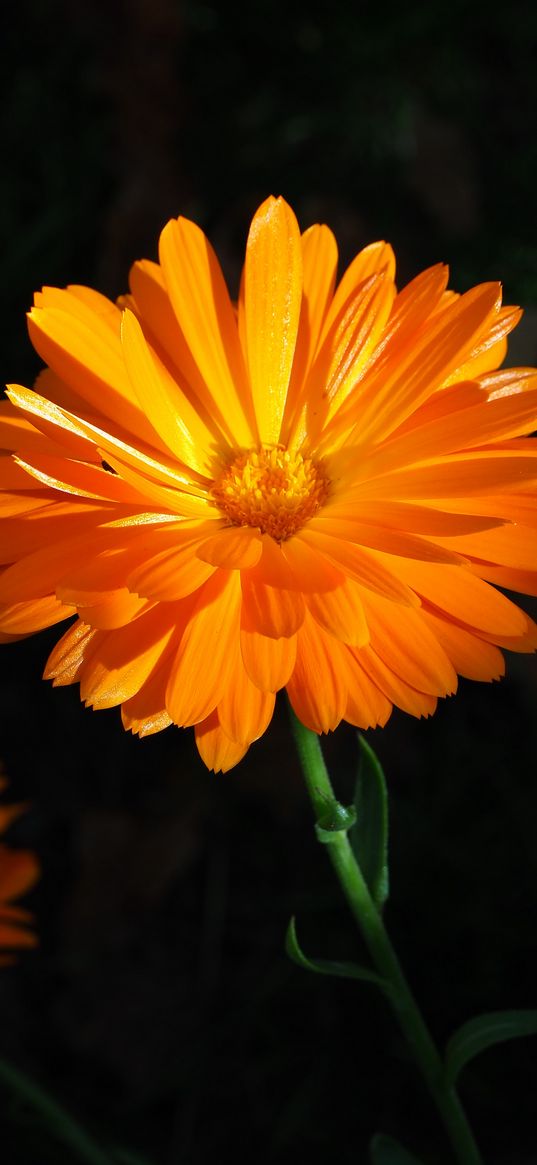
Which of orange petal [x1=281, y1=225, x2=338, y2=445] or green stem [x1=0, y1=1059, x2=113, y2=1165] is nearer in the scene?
orange petal [x1=281, y1=225, x2=338, y2=445]

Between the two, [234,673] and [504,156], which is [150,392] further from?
[504,156]

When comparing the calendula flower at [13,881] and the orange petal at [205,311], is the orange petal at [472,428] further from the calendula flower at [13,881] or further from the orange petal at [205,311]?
the calendula flower at [13,881]

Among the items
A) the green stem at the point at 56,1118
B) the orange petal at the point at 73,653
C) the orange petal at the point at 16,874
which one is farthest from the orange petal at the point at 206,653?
the orange petal at the point at 16,874

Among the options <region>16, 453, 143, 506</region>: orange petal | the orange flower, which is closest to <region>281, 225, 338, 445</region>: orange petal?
the orange flower

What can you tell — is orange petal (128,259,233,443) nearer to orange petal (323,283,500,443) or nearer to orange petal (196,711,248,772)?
orange petal (323,283,500,443)

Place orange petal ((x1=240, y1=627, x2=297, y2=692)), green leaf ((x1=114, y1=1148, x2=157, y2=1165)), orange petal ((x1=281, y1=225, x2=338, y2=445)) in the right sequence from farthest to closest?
green leaf ((x1=114, y1=1148, x2=157, y2=1165)) → orange petal ((x1=281, y1=225, x2=338, y2=445)) → orange petal ((x1=240, y1=627, x2=297, y2=692))

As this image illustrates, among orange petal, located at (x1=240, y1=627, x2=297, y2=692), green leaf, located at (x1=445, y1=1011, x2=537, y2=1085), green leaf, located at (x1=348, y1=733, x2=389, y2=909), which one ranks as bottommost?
green leaf, located at (x1=445, y1=1011, x2=537, y2=1085)

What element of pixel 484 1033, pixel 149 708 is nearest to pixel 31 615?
pixel 149 708

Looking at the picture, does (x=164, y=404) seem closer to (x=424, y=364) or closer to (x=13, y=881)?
(x=424, y=364)
